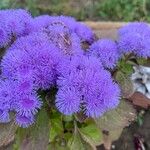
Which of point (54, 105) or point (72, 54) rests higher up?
point (72, 54)

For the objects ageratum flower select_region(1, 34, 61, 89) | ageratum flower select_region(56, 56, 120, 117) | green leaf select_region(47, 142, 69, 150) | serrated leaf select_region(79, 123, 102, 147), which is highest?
ageratum flower select_region(1, 34, 61, 89)

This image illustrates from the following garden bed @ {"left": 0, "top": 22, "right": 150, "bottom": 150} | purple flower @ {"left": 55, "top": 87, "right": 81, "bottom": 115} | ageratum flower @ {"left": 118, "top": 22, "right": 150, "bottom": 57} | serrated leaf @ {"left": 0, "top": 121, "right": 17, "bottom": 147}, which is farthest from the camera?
garden bed @ {"left": 0, "top": 22, "right": 150, "bottom": 150}

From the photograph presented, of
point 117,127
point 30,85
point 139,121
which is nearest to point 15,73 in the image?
point 30,85

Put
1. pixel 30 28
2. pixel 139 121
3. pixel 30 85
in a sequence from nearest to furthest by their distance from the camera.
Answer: pixel 30 85 → pixel 30 28 → pixel 139 121

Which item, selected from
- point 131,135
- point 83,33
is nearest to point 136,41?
point 83,33

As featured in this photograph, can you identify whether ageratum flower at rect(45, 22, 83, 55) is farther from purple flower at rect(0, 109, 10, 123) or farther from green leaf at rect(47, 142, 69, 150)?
green leaf at rect(47, 142, 69, 150)

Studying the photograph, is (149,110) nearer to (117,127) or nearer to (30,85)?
(117,127)

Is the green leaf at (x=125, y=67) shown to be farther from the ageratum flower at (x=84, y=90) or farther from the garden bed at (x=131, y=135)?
the garden bed at (x=131, y=135)

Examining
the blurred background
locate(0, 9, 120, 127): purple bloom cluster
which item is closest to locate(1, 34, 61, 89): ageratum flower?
locate(0, 9, 120, 127): purple bloom cluster
